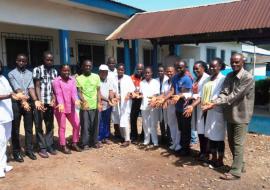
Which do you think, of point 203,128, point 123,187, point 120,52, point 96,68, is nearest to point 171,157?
point 203,128

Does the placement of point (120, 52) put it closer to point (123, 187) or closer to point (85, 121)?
point (85, 121)

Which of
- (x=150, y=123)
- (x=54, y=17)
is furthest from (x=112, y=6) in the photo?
(x=150, y=123)

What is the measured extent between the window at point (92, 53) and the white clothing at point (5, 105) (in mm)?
6807

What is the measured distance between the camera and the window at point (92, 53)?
11414 mm

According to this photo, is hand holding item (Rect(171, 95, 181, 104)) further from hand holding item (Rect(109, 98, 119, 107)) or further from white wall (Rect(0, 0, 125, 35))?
white wall (Rect(0, 0, 125, 35))

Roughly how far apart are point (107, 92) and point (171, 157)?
5.67ft

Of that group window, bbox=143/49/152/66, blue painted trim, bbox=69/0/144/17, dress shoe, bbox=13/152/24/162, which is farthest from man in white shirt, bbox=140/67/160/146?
window, bbox=143/49/152/66

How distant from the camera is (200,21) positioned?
8445 millimetres

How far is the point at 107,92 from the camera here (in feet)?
19.4

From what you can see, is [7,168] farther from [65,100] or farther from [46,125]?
[65,100]

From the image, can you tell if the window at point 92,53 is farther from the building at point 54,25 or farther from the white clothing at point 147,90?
the white clothing at point 147,90

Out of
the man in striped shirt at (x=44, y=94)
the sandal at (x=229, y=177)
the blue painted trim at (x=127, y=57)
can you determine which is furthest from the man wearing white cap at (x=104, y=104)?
the blue painted trim at (x=127, y=57)

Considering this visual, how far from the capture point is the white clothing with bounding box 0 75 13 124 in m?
4.35

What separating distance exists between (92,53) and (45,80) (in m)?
6.85
